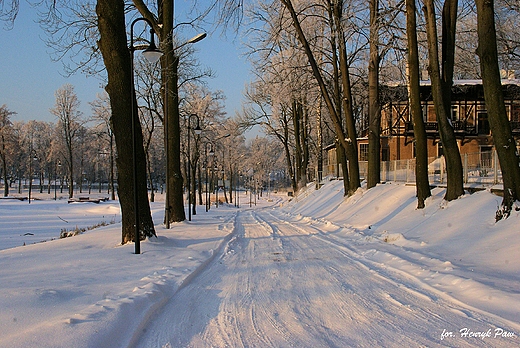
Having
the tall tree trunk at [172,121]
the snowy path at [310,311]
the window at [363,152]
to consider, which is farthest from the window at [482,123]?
the snowy path at [310,311]

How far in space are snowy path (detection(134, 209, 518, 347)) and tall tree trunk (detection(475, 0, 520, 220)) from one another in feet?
12.6

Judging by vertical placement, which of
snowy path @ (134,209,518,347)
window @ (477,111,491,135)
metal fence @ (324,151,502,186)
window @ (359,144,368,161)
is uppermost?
window @ (477,111,491,135)

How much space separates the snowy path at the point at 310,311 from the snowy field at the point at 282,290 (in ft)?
0.06

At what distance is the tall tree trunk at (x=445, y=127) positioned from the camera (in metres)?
11.9

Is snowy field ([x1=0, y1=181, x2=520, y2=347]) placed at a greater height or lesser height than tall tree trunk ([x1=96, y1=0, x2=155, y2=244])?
lesser

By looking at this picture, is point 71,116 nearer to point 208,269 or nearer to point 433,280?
point 208,269

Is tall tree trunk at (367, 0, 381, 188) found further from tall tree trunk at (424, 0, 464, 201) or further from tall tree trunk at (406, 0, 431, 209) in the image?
tall tree trunk at (424, 0, 464, 201)

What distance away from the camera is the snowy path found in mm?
4191

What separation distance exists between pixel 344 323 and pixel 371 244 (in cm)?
636

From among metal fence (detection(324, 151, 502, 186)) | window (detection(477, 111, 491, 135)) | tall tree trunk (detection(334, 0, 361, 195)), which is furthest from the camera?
window (detection(477, 111, 491, 135))

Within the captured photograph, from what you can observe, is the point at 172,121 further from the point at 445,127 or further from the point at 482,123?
the point at 482,123

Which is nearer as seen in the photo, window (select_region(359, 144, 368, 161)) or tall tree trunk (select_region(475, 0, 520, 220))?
tall tree trunk (select_region(475, 0, 520, 220))

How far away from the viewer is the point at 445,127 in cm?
1205

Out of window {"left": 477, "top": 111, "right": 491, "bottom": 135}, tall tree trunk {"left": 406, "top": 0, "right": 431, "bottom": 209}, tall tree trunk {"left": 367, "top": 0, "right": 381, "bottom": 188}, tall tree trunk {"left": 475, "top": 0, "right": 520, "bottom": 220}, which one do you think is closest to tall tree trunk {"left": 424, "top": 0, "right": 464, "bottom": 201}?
tall tree trunk {"left": 406, "top": 0, "right": 431, "bottom": 209}
